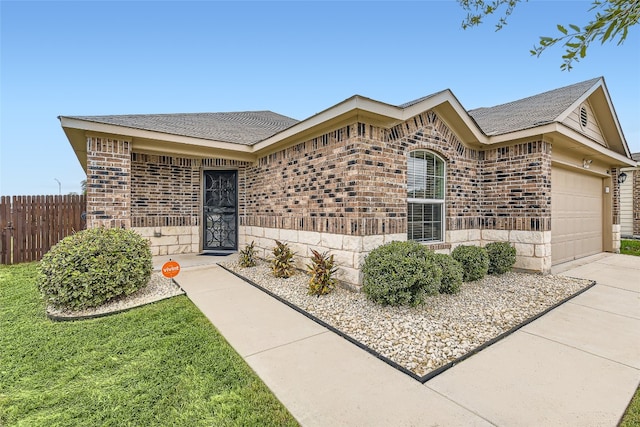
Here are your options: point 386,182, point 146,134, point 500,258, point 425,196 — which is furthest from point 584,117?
point 146,134

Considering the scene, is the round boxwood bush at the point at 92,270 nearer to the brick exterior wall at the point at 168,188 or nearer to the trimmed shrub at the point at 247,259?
the trimmed shrub at the point at 247,259

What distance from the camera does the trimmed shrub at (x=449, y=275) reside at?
4.69 m

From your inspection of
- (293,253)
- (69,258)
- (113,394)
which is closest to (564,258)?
(293,253)

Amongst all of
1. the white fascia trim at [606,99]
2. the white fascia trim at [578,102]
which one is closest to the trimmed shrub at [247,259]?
the white fascia trim at [578,102]

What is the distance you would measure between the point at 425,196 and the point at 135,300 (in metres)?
5.83

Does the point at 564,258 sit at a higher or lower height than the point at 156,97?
lower

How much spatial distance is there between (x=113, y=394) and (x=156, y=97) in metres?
18.4

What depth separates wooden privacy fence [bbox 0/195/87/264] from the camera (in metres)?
7.58

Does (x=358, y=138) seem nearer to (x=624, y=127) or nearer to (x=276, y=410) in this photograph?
(x=276, y=410)

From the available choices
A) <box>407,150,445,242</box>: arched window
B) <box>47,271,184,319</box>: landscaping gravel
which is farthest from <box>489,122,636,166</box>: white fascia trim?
<box>47,271,184,319</box>: landscaping gravel

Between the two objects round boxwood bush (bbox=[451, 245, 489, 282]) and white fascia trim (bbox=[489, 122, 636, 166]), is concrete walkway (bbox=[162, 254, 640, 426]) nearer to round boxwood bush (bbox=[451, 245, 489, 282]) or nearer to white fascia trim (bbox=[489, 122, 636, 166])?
round boxwood bush (bbox=[451, 245, 489, 282])

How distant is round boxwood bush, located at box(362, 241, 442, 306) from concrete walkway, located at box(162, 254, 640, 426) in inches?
41.4

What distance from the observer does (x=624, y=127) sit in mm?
9383

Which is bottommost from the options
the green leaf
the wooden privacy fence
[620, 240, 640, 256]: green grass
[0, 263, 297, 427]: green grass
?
[0, 263, 297, 427]: green grass
